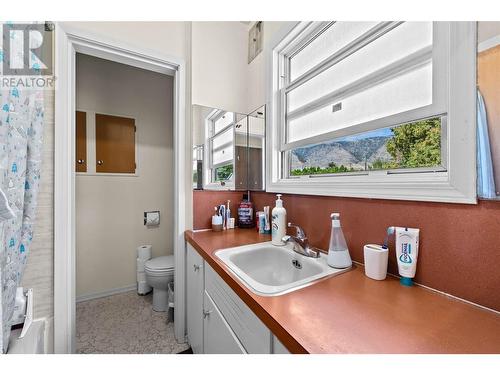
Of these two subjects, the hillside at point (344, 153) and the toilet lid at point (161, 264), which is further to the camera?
the toilet lid at point (161, 264)

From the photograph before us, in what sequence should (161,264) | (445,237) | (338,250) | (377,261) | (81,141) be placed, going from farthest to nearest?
(81,141) → (161,264) → (338,250) → (377,261) → (445,237)

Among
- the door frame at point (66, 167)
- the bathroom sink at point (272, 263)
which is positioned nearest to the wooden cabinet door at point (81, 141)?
the door frame at point (66, 167)

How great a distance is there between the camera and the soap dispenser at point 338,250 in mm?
875

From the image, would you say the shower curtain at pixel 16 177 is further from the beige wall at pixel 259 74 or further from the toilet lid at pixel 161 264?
the beige wall at pixel 259 74

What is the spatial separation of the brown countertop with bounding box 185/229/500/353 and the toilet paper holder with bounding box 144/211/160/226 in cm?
186

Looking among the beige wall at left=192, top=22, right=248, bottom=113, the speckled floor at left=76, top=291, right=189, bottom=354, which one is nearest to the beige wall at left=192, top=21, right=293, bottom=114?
the beige wall at left=192, top=22, right=248, bottom=113

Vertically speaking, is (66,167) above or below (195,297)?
above

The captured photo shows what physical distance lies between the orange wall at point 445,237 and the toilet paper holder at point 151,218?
6.53 feet

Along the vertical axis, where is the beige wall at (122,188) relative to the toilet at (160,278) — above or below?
above

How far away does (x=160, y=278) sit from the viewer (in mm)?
1812

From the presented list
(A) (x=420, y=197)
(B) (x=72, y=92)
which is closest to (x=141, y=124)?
(B) (x=72, y=92)

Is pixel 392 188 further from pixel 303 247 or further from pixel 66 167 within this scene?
pixel 66 167

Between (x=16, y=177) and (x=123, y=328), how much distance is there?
4.64 ft

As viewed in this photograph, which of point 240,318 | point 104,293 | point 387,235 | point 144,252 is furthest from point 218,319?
point 104,293
